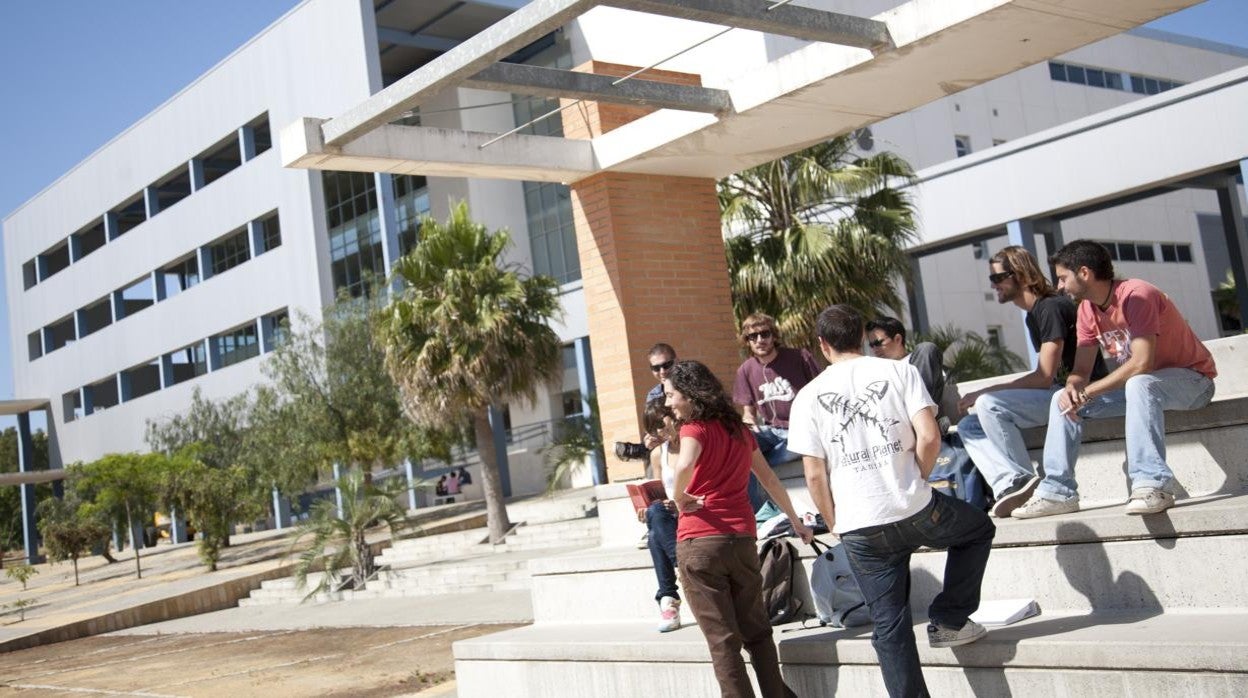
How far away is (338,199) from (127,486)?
12893 millimetres

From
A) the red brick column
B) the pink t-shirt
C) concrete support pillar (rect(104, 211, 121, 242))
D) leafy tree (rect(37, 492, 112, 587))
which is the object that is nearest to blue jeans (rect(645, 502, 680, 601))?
the pink t-shirt

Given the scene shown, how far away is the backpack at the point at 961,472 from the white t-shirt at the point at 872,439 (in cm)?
153

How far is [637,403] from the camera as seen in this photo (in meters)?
9.39

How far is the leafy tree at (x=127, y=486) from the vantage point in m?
30.2

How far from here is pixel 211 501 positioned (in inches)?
1067

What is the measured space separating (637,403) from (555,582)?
2524mm

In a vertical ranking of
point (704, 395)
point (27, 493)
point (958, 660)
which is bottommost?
point (958, 660)

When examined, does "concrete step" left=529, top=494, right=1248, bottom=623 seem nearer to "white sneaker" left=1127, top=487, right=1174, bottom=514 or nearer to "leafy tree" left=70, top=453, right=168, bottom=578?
"white sneaker" left=1127, top=487, right=1174, bottom=514

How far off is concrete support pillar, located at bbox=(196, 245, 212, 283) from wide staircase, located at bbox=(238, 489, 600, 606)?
21.8 metres

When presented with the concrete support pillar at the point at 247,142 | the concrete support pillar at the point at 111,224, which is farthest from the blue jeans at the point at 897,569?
the concrete support pillar at the point at 111,224

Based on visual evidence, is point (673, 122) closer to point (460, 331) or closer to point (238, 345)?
point (460, 331)

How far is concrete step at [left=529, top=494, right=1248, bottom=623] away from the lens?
457 centimetres

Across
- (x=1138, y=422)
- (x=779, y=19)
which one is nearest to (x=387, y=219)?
(x=779, y=19)

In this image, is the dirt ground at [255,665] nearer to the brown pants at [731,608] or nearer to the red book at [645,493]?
the red book at [645,493]
